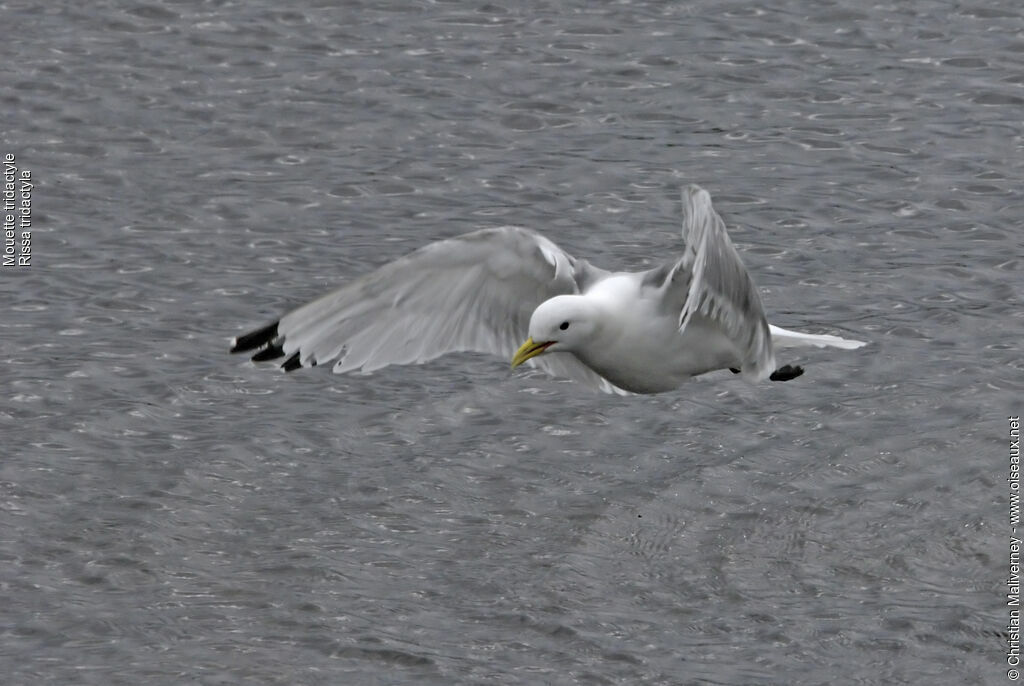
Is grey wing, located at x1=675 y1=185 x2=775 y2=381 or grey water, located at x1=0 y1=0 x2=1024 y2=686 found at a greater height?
grey wing, located at x1=675 y1=185 x2=775 y2=381

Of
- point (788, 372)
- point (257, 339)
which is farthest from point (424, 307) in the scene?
point (788, 372)

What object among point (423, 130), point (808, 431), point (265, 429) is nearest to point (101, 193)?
point (423, 130)

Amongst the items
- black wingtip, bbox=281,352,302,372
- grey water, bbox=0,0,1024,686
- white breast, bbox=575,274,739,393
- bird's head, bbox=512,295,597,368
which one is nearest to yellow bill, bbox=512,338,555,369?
bird's head, bbox=512,295,597,368

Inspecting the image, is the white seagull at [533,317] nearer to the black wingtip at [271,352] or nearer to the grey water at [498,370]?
the black wingtip at [271,352]

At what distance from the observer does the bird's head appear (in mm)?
11039

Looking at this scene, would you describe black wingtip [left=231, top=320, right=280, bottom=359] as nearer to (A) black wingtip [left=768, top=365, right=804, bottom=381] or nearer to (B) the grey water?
(B) the grey water

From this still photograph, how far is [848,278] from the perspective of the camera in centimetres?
1572

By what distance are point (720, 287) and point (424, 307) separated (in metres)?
1.95

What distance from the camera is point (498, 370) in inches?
579

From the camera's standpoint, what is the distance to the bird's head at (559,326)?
36.2 ft

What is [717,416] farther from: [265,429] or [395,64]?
[395,64]

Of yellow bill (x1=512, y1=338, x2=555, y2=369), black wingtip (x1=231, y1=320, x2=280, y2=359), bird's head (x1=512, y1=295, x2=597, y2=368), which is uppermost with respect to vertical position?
bird's head (x1=512, y1=295, x2=597, y2=368)

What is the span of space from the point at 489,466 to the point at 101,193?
18.3ft

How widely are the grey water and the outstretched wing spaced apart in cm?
138
